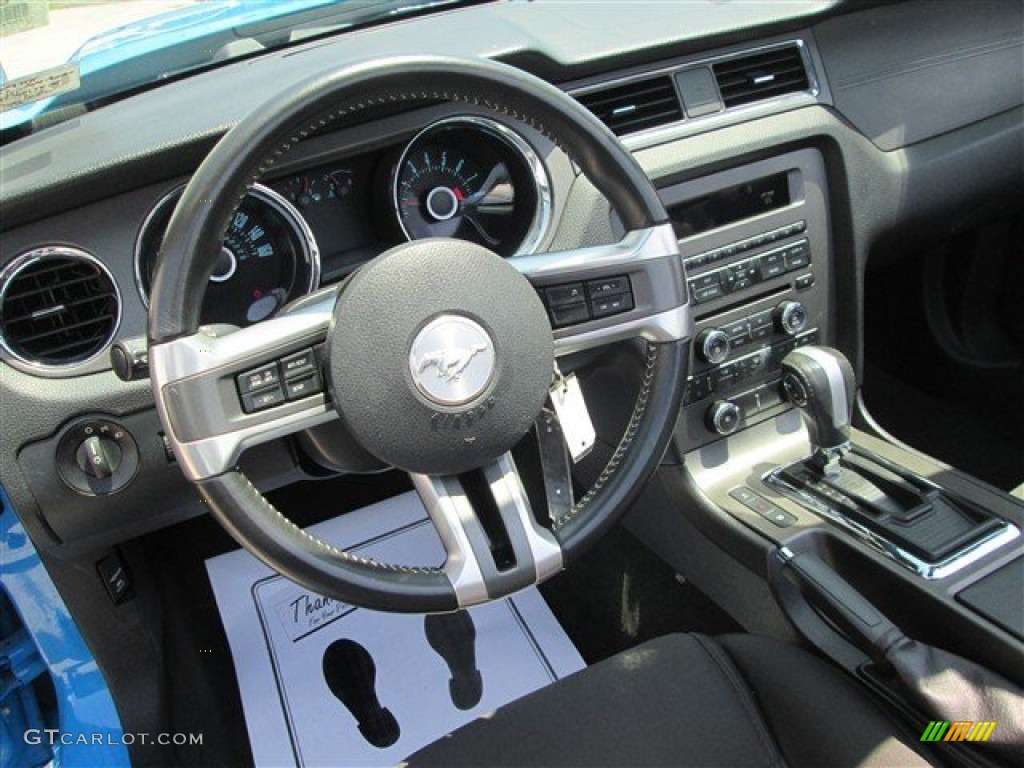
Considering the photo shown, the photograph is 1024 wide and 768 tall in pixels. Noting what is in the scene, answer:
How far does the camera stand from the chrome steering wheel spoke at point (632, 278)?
1.13 metres

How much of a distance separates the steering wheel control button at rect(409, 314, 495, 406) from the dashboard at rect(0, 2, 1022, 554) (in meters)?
0.14

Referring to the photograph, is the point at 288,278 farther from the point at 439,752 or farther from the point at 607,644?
the point at 607,644

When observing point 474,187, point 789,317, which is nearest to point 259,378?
point 474,187

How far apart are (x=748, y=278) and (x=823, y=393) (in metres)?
0.25

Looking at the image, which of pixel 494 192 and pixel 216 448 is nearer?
pixel 216 448

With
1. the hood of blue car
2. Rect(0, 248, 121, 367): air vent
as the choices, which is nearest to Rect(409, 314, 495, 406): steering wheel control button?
Rect(0, 248, 121, 367): air vent

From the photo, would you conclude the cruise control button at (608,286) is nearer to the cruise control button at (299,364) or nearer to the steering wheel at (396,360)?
the steering wheel at (396,360)

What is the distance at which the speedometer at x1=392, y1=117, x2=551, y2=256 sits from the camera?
1432 mm

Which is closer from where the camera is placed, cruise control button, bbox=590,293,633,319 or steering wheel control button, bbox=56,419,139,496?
cruise control button, bbox=590,293,633,319

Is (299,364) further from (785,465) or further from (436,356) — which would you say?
(785,465)

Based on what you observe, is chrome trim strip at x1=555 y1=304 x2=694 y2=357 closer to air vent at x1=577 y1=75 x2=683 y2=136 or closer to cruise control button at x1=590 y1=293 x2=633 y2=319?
cruise control button at x1=590 y1=293 x2=633 y2=319
